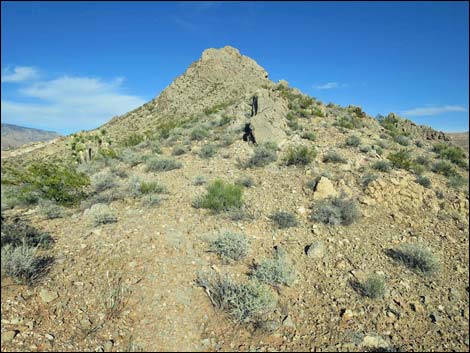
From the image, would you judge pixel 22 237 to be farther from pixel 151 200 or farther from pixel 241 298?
pixel 241 298

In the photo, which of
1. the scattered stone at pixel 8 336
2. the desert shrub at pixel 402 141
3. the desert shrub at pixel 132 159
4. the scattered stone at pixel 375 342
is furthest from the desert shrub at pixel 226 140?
the scattered stone at pixel 8 336

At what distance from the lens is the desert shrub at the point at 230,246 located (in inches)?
234

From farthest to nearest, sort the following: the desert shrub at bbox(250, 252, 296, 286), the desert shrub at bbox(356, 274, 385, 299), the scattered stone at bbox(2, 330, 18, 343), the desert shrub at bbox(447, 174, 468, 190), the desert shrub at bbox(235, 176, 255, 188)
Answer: the desert shrub at bbox(447, 174, 468, 190) < the desert shrub at bbox(235, 176, 255, 188) < the desert shrub at bbox(250, 252, 296, 286) < the desert shrub at bbox(356, 274, 385, 299) < the scattered stone at bbox(2, 330, 18, 343)

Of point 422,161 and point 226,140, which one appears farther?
point 226,140

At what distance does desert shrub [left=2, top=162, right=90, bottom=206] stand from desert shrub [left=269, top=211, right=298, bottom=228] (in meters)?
5.37

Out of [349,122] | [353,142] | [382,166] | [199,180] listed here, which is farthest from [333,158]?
[349,122]

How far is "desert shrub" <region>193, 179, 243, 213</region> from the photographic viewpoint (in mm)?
7777

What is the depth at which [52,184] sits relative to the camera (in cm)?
755

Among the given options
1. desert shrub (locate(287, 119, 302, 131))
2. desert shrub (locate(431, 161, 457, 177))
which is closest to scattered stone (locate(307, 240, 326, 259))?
desert shrub (locate(431, 161, 457, 177))

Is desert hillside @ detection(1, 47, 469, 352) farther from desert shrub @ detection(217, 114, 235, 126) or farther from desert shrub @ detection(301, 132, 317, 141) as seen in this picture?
desert shrub @ detection(217, 114, 235, 126)

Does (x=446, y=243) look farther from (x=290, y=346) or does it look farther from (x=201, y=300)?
(x=201, y=300)

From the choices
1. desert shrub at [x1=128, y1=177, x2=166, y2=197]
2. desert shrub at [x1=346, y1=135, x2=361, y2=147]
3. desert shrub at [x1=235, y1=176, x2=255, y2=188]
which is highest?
desert shrub at [x1=346, y1=135, x2=361, y2=147]

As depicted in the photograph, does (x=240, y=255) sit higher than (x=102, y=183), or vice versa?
(x=102, y=183)

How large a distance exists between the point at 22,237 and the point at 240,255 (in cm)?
406
